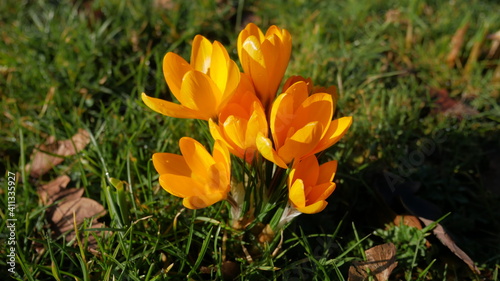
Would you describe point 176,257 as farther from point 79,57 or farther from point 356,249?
point 79,57

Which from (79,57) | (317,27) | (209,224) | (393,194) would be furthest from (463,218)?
(79,57)

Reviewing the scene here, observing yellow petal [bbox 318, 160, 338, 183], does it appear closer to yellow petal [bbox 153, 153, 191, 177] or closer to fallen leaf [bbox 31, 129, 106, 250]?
yellow petal [bbox 153, 153, 191, 177]

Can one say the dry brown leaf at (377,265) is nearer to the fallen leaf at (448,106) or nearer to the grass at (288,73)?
the grass at (288,73)

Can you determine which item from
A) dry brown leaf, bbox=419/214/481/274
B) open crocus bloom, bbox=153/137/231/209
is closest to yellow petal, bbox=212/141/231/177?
open crocus bloom, bbox=153/137/231/209

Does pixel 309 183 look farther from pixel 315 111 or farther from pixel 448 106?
pixel 448 106

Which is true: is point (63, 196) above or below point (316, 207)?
below

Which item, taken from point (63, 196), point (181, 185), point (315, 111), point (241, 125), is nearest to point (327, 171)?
point (315, 111)
